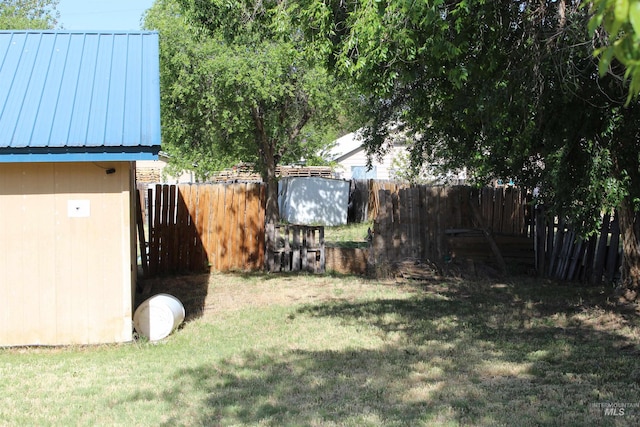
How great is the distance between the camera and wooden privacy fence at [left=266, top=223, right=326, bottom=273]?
14.9 metres

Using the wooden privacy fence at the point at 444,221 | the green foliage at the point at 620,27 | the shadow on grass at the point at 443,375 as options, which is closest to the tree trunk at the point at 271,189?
the wooden privacy fence at the point at 444,221

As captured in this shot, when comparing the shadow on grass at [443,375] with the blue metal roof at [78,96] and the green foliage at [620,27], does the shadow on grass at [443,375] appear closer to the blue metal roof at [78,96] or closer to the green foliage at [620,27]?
the blue metal roof at [78,96]

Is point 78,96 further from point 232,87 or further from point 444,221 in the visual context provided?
point 444,221

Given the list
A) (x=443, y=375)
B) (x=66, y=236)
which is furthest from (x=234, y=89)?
(x=443, y=375)

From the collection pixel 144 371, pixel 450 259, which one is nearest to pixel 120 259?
pixel 144 371

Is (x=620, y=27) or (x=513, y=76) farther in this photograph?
(x=513, y=76)

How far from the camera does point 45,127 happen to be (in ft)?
27.1

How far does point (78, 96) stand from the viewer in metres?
8.93

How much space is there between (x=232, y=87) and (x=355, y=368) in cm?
745

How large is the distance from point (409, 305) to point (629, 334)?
333 centimetres

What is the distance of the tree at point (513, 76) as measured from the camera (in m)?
7.49
